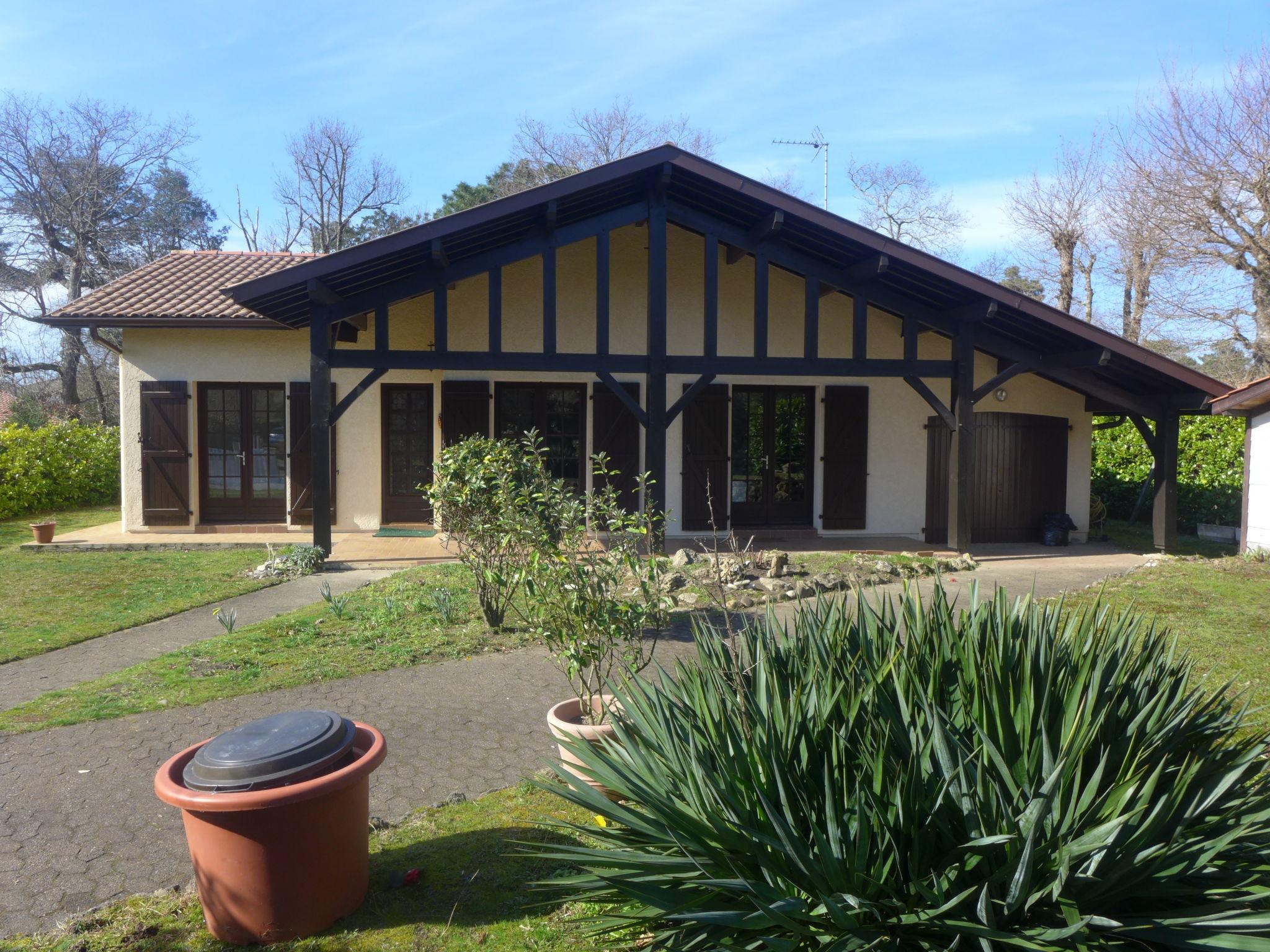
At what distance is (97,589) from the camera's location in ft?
31.5

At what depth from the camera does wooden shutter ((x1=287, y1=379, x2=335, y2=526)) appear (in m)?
13.0

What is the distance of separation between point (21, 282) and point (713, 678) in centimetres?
3258

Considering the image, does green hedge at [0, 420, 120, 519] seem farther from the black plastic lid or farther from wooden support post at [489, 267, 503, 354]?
the black plastic lid

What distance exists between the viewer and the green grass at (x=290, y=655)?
5723 millimetres

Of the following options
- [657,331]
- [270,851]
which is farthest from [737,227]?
[270,851]

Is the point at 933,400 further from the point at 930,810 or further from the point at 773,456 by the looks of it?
the point at 930,810

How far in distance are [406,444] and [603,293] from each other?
4.20 meters

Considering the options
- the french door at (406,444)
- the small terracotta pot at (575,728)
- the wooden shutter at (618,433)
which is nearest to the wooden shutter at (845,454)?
Answer: the wooden shutter at (618,433)

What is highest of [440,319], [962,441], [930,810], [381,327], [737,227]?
[737,227]

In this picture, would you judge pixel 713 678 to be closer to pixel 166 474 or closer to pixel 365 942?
pixel 365 942

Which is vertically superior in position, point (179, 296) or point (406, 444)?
point (179, 296)

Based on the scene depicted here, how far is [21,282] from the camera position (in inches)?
1111

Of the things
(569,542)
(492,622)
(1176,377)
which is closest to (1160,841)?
(569,542)

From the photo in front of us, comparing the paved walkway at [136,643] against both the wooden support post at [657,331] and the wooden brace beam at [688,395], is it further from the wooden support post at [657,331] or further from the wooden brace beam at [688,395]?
the wooden brace beam at [688,395]
